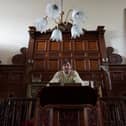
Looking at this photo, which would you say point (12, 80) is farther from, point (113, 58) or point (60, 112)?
point (60, 112)

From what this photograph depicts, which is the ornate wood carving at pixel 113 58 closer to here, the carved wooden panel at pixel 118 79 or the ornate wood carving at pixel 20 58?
the carved wooden panel at pixel 118 79

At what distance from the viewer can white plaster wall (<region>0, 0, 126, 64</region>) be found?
322 inches

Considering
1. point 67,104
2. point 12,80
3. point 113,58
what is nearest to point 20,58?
point 12,80

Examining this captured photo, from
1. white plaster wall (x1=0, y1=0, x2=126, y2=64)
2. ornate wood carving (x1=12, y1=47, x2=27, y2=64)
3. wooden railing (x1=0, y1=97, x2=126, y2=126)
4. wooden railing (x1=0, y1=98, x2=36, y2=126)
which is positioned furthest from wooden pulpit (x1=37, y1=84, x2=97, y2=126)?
white plaster wall (x1=0, y1=0, x2=126, y2=64)

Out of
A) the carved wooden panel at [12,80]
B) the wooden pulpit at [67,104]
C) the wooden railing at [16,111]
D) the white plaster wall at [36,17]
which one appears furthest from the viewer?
the white plaster wall at [36,17]

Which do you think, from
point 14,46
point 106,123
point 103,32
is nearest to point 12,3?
point 14,46

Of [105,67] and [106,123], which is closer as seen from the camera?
[106,123]

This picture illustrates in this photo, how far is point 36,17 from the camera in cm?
855

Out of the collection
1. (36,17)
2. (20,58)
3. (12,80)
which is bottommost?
(12,80)

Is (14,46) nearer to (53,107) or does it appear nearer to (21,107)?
(21,107)

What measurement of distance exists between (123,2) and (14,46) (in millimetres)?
4054

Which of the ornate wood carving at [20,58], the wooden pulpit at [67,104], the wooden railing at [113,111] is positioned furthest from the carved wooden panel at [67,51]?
the wooden pulpit at [67,104]

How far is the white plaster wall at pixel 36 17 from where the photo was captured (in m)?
8.17

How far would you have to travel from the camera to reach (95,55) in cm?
788
